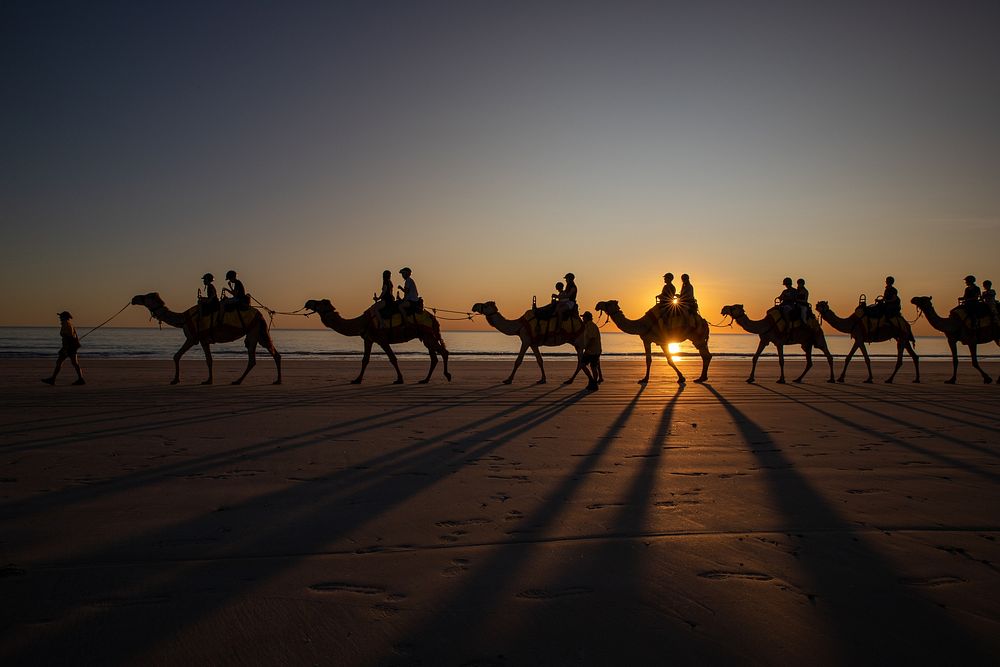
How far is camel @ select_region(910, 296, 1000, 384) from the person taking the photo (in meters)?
18.7

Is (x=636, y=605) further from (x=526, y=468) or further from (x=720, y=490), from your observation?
(x=526, y=468)

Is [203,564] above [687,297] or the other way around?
the other way around

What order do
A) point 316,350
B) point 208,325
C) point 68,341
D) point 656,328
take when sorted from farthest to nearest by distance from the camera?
point 316,350 < point 656,328 < point 208,325 < point 68,341

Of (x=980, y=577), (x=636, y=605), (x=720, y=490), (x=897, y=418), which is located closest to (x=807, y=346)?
(x=897, y=418)

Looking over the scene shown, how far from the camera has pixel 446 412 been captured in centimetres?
1080

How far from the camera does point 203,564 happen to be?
3668 mm

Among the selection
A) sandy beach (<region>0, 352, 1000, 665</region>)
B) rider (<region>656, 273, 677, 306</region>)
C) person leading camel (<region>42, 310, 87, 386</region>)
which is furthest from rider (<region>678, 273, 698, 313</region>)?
person leading camel (<region>42, 310, 87, 386</region>)

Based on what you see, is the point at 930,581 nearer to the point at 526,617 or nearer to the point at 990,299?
the point at 526,617

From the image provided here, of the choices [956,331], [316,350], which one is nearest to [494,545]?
[956,331]

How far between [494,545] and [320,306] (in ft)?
48.5

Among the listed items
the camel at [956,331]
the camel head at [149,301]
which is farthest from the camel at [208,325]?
the camel at [956,331]

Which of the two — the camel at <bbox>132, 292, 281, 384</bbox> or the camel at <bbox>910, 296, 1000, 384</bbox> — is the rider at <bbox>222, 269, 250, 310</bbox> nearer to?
the camel at <bbox>132, 292, 281, 384</bbox>

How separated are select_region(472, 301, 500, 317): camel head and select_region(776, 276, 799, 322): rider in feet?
28.4

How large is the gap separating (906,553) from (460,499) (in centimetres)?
316
